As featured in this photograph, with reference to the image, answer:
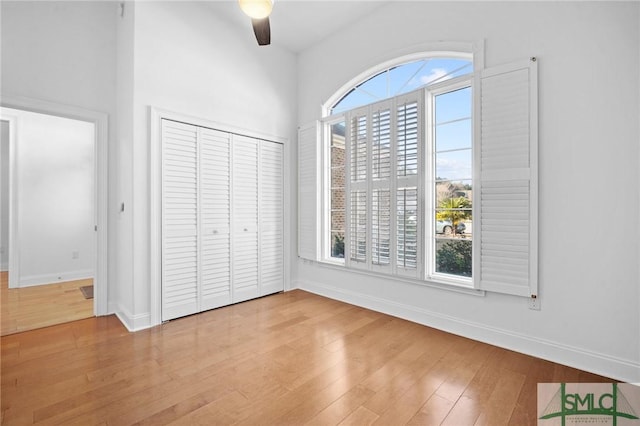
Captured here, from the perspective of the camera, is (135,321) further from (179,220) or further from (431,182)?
(431,182)

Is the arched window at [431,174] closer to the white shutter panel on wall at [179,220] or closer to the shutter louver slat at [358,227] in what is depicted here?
the shutter louver slat at [358,227]

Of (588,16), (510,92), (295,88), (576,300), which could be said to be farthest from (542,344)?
(295,88)

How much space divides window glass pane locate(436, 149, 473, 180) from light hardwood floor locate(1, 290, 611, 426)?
1472 mm

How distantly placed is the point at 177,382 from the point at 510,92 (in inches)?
129

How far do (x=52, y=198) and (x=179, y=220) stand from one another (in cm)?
315

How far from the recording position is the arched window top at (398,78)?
2.90 meters

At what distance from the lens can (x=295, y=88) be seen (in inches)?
171

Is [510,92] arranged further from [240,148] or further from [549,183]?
[240,148]

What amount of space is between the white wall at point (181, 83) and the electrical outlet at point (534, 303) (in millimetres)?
3328

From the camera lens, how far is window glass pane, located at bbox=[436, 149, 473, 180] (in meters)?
2.78

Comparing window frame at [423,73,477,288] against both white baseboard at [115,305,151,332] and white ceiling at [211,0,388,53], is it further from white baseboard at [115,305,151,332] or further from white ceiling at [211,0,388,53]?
white baseboard at [115,305,151,332]

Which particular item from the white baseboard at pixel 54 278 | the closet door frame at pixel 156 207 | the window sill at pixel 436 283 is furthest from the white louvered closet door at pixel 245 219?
the white baseboard at pixel 54 278

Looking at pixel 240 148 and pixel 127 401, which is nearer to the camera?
pixel 127 401

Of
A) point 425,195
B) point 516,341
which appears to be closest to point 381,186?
point 425,195
